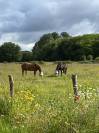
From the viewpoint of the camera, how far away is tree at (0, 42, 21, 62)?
400 feet

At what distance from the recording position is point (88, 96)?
1183 cm

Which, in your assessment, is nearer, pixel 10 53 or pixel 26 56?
pixel 10 53

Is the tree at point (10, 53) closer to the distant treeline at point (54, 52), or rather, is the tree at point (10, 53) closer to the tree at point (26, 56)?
the distant treeline at point (54, 52)

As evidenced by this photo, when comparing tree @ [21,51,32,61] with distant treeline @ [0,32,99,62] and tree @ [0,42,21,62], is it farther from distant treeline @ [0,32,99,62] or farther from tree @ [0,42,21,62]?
tree @ [0,42,21,62]

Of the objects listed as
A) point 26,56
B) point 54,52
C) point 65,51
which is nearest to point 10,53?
point 26,56

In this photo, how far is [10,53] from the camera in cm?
12375

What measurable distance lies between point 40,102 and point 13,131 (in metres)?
2.91

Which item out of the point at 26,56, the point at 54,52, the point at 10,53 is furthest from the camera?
the point at 26,56

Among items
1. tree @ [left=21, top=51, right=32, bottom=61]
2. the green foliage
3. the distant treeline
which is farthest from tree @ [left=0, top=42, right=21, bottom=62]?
the green foliage

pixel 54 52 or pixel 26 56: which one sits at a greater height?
pixel 54 52

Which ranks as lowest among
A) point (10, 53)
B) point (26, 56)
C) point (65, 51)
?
point (26, 56)

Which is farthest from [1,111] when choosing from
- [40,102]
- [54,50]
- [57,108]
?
[54,50]

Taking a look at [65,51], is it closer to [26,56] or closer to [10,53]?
[26,56]

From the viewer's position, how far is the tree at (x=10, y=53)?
12204 centimetres
